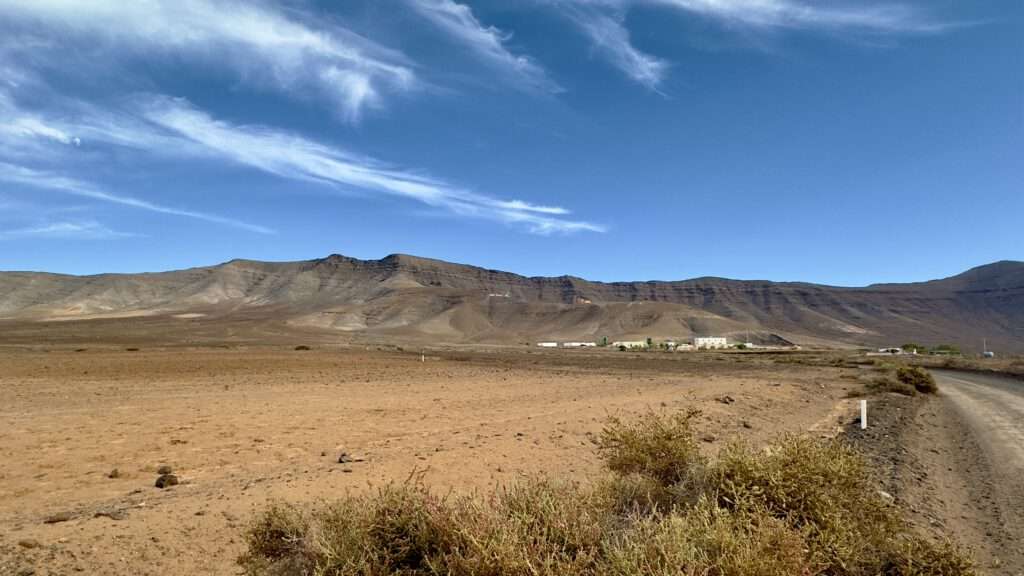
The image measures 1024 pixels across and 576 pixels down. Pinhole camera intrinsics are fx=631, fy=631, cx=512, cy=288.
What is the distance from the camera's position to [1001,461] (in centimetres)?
1269

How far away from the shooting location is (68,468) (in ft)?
35.0

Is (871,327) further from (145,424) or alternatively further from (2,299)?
(2,299)

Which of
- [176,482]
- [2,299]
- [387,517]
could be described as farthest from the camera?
[2,299]

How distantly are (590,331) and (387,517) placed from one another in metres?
166

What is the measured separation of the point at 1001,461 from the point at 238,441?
1562cm

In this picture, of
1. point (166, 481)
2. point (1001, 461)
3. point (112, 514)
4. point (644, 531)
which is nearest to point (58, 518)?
point (112, 514)

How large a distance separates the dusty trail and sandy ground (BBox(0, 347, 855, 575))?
145 inches

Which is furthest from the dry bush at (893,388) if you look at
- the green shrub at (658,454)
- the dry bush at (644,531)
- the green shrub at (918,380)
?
the dry bush at (644,531)

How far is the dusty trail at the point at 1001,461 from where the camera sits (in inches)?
291

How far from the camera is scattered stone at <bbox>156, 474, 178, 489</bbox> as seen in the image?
9.70 meters

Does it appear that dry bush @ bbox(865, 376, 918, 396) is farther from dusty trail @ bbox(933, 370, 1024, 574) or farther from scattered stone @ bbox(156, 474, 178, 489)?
scattered stone @ bbox(156, 474, 178, 489)

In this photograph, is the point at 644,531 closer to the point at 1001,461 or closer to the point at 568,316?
the point at 1001,461

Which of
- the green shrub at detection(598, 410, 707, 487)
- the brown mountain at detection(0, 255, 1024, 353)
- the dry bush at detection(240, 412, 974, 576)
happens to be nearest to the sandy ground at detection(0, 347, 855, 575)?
the green shrub at detection(598, 410, 707, 487)

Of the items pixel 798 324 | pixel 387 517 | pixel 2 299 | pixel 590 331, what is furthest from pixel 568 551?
pixel 2 299
